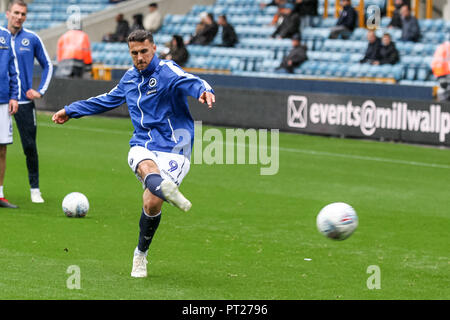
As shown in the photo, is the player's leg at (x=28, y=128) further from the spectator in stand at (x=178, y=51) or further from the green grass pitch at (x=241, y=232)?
the spectator in stand at (x=178, y=51)

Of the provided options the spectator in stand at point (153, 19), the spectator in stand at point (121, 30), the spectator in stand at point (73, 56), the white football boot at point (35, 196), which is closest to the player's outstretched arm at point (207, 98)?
the white football boot at point (35, 196)

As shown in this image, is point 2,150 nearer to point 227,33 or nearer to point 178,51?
point 178,51

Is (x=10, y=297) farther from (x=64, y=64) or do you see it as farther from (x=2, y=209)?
(x=64, y=64)

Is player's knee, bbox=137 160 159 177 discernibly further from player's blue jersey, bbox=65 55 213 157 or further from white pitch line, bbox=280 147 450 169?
white pitch line, bbox=280 147 450 169

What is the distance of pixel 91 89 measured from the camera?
2288cm

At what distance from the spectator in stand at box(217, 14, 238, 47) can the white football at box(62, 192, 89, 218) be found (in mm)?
15815

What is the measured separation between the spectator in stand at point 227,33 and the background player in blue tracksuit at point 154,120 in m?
18.2

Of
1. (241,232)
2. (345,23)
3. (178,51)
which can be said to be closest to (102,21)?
(178,51)

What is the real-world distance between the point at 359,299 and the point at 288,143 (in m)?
11.3

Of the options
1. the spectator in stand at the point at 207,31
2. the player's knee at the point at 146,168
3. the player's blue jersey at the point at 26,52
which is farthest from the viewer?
the spectator in stand at the point at 207,31

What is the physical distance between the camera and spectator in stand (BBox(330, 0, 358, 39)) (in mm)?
23953

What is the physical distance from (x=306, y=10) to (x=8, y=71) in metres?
15.3

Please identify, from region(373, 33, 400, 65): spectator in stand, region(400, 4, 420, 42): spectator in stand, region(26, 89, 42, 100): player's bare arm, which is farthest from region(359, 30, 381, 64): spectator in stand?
region(26, 89, 42, 100): player's bare arm

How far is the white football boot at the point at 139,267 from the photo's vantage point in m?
7.74
